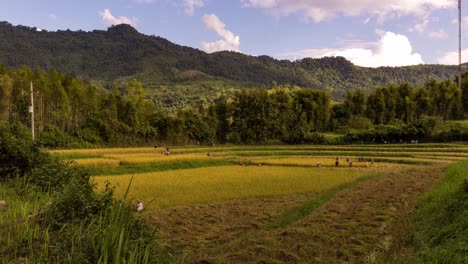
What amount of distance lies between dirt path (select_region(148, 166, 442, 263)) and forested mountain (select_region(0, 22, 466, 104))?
11736 centimetres

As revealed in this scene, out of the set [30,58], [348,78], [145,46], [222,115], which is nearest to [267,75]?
[348,78]

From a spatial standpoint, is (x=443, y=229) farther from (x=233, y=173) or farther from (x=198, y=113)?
(x=198, y=113)

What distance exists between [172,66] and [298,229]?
158 m

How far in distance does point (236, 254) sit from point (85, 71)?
164m

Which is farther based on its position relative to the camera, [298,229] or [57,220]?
[298,229]

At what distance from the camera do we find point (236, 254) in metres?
7.34

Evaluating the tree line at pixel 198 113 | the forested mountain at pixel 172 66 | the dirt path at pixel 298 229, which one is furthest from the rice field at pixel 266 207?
the forested mountain at pixel 172 66

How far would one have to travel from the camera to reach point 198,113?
180ft

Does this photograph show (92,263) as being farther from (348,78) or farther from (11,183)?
(348,78)

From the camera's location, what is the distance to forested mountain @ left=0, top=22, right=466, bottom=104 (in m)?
147

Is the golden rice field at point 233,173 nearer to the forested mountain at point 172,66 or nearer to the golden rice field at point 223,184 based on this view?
the golden rice field at point 223,184

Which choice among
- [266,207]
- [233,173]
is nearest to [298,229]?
[266,207]

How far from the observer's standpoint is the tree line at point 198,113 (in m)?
42.6

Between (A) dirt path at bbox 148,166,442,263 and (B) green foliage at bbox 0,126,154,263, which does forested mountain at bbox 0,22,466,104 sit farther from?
(B) green foliage at bbox 0,126,154,263
